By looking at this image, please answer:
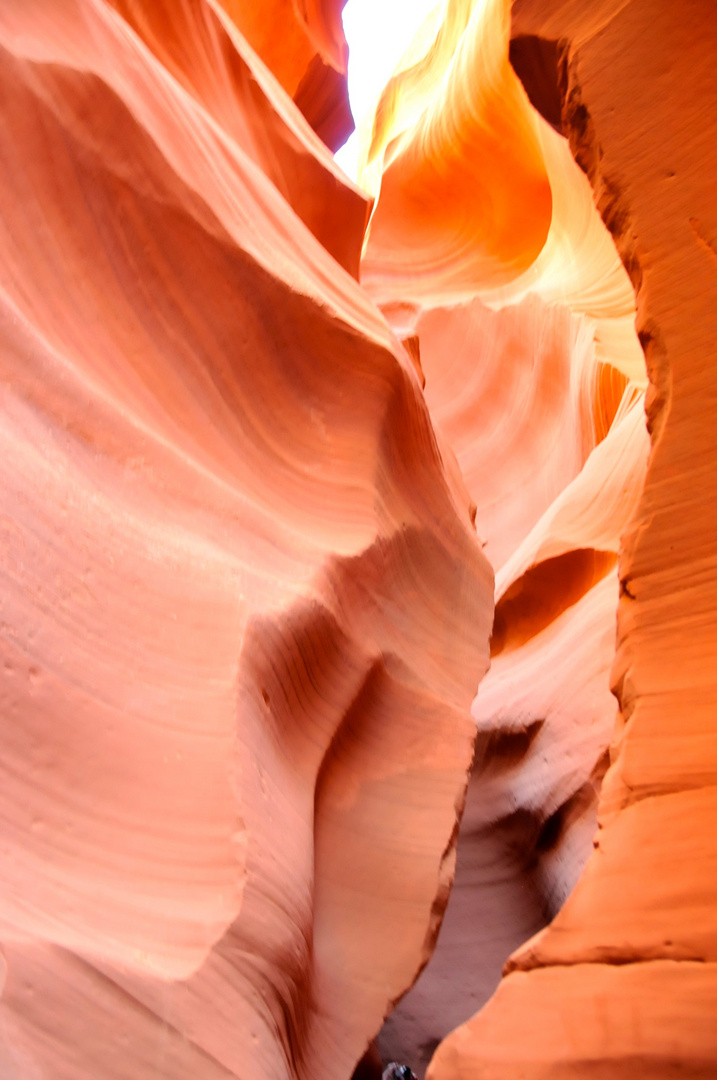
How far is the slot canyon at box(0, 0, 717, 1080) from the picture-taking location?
1.21m

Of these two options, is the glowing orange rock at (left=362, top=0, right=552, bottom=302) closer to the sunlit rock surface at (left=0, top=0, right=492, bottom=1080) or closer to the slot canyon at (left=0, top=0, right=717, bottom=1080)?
the slot canyon at (left=0, top=0, right=717, bottom=1080)

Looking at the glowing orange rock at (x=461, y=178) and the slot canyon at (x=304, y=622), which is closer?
the slot canyon at (x=304, y=622)

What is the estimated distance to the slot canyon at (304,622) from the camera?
1.21 meters

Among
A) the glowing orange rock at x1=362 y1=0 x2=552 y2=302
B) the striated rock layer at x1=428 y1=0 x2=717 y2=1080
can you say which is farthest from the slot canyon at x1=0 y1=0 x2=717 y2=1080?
the glowing orange rock at x1=362 y1=0 x2=552 y2=302

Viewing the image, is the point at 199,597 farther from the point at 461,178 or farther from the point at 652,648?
the point at 461,178

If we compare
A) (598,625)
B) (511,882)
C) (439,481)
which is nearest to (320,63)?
→ (439,481)

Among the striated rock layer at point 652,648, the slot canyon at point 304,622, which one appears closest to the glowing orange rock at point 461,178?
the slot canyon at point 304,622

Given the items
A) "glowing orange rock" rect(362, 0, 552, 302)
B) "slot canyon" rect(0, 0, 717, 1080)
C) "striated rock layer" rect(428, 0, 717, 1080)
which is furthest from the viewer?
"glowing orange rock" rect(362, 0, 552, 302)

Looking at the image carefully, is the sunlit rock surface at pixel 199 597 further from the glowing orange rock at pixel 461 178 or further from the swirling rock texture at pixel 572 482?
the glowing orange rock at pixel 461 178

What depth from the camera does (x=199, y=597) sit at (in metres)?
1.73

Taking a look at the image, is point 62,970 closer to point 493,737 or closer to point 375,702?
point 375,702

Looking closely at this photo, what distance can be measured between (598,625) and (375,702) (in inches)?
44.7

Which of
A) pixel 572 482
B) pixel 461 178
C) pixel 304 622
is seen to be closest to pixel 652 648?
pixel 304 622

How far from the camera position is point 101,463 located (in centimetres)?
178
